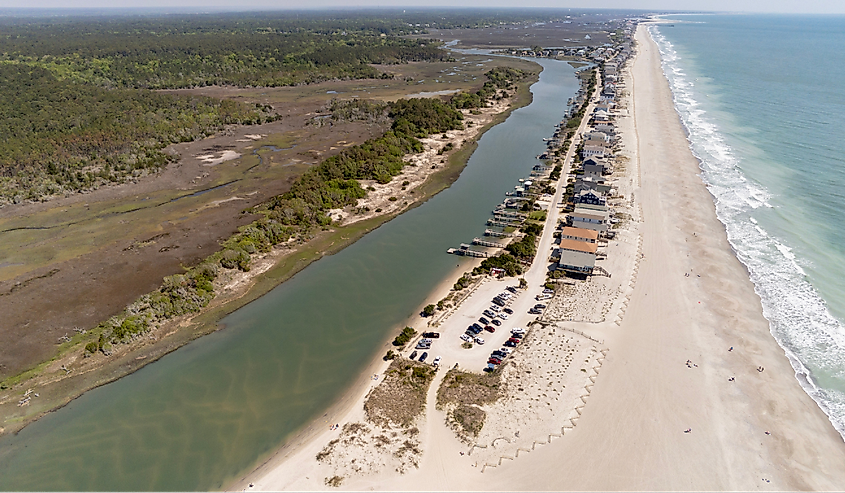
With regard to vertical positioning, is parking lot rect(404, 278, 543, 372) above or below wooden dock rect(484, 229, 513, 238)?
below

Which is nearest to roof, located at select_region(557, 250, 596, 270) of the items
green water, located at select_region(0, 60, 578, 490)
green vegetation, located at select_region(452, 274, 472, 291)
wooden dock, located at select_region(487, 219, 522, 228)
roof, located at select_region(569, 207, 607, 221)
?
roof, located at select_region(569, 207, 607, 221)

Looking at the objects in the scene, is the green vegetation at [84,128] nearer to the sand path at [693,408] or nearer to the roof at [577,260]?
the roof at [577,260]

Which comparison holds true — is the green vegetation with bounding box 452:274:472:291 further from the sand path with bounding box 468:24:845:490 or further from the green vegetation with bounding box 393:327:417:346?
the sand path with bounding box 468:24:845:490

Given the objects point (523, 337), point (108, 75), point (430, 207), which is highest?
point (108, 75)

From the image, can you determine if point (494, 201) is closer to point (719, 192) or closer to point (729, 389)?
point (719, 192)

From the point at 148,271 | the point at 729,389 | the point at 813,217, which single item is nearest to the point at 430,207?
the point at 148,271

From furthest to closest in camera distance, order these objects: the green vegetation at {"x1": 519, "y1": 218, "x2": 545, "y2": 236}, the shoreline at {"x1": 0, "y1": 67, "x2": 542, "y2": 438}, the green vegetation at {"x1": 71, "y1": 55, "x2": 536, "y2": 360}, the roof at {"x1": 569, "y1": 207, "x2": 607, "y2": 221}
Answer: the green vegetation at {"x1": 519, "y1": 218, "x2": 545, "y2": 236}, the roof at {"x1": 569, "y1": 207, "x2": 607, "y2": 221}, the green vegetation at {"x1": 71, "y1": 55, "x2": 536, "y2": 360}, the shoreline at {"x1": 0, "y1": 67, "x2": 542, "y2": 438}
